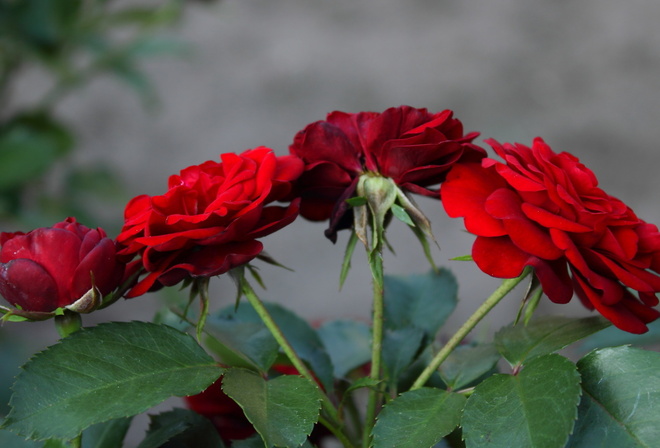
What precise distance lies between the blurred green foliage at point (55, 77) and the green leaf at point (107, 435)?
59 centimetres

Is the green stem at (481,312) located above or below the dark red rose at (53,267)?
below

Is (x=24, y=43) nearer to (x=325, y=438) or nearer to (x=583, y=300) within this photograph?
(x=325, y=438)

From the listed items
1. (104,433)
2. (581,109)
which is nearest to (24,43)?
(104,433)

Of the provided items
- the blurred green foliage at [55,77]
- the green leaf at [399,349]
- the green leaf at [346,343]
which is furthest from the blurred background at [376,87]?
the green leaf at [399,349]

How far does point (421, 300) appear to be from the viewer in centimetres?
52

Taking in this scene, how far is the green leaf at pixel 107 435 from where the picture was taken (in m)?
0.43

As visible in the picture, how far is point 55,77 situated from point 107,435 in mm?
800

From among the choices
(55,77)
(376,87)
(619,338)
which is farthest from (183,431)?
(376,87)

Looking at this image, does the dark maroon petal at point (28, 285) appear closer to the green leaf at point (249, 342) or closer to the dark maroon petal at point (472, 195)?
the green leaf at point (249, 342)

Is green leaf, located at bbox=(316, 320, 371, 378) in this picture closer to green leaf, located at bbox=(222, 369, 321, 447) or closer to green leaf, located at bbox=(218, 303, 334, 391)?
green leaf, located at bbox=(218, 303, 334, 391)

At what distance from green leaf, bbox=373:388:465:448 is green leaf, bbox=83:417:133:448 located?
0.18m

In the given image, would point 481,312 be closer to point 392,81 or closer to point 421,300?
point 421,300

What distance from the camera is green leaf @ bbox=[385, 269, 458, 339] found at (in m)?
0.50

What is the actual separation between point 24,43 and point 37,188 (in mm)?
243
